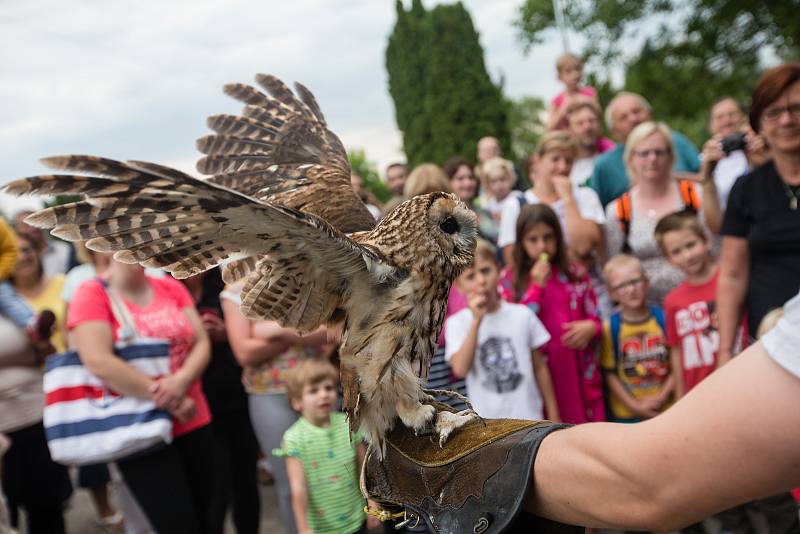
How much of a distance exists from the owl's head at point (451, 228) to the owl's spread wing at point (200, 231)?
278 millimetres

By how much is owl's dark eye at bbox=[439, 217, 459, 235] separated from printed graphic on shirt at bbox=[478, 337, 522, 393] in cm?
147

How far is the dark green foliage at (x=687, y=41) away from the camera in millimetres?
21016

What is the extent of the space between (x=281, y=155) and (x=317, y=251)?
1.54 meters

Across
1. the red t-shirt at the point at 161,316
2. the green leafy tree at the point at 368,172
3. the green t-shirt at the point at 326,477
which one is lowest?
the green t-shirt at the point at 326,477

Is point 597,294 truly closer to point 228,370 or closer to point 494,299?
point 494,299

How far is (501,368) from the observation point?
3.64 meters

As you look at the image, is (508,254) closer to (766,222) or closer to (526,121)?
(766,222)

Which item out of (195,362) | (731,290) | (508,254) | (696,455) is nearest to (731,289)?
(731,290)

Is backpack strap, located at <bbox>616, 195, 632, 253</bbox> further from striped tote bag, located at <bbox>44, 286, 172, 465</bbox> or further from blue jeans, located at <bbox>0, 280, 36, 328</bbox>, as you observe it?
blue jeans, located at <bbox>0, 280, 36, 328</bbox>

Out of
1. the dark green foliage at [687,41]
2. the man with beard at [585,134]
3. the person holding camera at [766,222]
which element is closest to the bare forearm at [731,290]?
the person holding camera at [766,222]

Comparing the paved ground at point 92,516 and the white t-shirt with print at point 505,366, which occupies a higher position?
the white t-shirt with print at point 505,366

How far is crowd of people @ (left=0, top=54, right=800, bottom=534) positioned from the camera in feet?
10.8

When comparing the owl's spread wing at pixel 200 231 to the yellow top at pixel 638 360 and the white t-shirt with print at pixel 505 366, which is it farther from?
the yellow top at pixel 638 360

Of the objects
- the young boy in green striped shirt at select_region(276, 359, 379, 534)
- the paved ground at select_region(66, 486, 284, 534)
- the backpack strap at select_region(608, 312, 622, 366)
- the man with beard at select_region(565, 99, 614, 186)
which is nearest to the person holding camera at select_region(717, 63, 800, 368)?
the backpack strap at select_region(608, 312, 622, 366)
